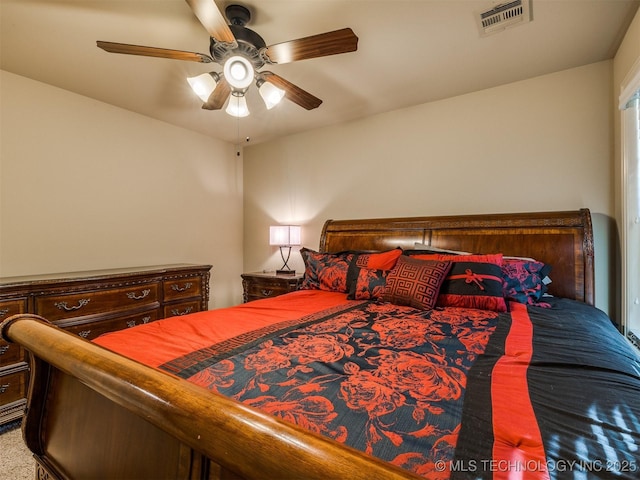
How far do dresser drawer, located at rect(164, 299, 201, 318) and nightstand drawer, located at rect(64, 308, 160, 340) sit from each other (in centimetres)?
10

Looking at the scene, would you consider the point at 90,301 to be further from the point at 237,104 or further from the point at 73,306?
the point at 237,104

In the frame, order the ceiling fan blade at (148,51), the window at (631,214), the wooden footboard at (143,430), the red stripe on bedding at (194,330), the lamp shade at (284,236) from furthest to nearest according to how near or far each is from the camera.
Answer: the lamp shade at (284,236), the window at (631,214), the ceiling fan blade at (148,51), the red stripe on bedding at (194,330), the wooden footboard at (143,430)

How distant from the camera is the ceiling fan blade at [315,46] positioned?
1.58m

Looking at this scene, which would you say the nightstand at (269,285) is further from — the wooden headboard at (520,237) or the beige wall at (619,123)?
the beige wall at (619,123)

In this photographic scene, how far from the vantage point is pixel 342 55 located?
2.22m

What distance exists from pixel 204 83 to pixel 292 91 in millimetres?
598

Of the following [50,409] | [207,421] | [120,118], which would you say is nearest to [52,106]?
[120,118]

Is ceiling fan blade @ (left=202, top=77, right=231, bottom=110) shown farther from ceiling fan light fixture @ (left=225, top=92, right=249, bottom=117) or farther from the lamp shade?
the lamp shade

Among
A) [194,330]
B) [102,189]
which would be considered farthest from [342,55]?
[102,189]

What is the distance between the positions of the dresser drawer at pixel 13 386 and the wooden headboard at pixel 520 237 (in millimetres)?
2807


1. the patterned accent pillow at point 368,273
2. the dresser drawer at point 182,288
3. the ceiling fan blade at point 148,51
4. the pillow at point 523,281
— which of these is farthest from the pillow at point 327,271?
the ceiling fan blade at point 148,51

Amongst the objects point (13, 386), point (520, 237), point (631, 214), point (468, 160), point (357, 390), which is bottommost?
point (13, 386)

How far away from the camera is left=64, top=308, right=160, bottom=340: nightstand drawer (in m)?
2.35

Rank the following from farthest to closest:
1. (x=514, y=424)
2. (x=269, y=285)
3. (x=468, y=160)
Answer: (x=269, y=285), (x=468, y=160), (x=514, y=424)
